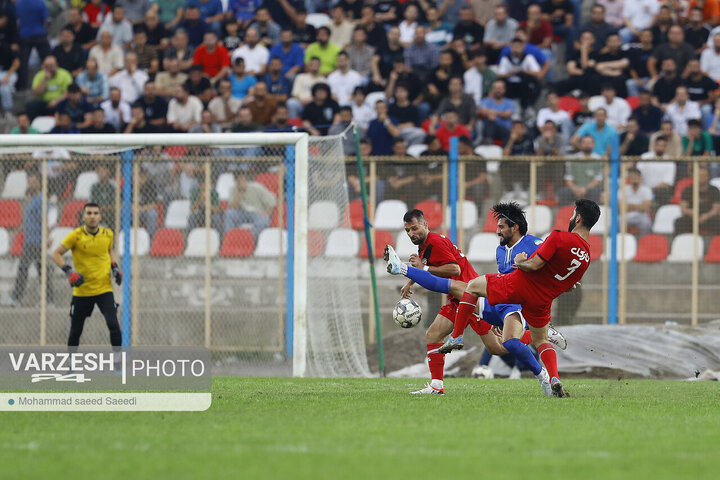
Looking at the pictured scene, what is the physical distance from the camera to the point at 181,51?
21156 millimetres

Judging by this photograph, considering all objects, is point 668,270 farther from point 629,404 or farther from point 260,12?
point 260,12

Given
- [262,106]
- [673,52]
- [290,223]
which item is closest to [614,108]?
[673,52]

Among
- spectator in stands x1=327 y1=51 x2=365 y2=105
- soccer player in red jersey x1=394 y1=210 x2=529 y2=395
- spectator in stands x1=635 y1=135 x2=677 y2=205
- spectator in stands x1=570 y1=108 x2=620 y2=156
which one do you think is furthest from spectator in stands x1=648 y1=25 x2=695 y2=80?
soccer player in red jersey x1=394 y1=210 x2=529 y2=395

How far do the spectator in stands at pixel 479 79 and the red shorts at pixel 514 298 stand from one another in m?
9.30

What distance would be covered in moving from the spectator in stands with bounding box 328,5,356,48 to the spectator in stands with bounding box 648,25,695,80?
15.8 ft

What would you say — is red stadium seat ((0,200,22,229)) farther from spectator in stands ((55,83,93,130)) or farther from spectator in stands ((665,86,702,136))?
spectator in stands ((665,86,702,136))

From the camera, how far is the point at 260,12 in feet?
70.4

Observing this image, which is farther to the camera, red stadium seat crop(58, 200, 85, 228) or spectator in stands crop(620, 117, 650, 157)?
spectator in stands crop(620, 117, 650, 157)


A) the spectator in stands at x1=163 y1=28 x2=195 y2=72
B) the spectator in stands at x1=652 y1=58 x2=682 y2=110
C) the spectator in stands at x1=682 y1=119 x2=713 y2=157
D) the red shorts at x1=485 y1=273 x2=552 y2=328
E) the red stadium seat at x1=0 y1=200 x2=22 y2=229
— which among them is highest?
the spectator in stands at x1=163 y1=28 x2=195 y2=72

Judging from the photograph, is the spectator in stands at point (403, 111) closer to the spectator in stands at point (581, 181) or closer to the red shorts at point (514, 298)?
the spectator in stands at point (581, 181)

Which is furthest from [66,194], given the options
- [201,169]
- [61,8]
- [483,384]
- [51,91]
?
[61,8]

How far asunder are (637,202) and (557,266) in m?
6.14

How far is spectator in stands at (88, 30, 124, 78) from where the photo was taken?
21.0 metres

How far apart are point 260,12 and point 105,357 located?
9.12 meters
